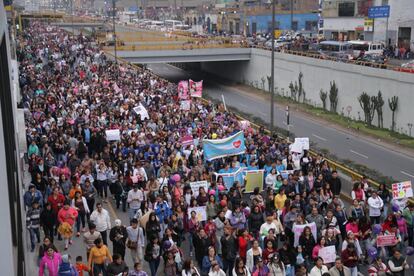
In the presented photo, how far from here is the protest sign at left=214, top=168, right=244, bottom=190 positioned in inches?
685

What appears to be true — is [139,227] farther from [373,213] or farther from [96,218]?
[373,213]

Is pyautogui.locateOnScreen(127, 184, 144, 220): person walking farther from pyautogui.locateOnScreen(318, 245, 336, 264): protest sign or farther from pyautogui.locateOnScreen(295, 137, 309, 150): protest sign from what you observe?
pyautogui.locateOnScreen(295, 137, 309, 150): protest sign

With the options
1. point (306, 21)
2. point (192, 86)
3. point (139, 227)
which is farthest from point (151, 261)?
point (306, 21)

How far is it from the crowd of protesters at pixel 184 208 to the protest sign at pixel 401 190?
0.71ft

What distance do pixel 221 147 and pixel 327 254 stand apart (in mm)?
7556

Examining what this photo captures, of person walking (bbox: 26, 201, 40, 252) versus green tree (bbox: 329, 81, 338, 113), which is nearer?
person walking (bbox: 26, 201, 40, 252)

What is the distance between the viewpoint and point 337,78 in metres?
43.5

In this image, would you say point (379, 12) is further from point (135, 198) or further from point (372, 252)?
point (372, 252)

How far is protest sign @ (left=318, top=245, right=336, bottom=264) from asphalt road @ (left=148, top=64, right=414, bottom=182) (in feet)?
45.5

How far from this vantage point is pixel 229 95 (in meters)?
53.3

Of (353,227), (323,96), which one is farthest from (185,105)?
(323,96)

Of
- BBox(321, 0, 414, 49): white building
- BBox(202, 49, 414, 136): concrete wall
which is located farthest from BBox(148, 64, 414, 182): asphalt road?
BBox(321, 0, 414, 49): white building

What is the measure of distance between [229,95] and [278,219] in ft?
132

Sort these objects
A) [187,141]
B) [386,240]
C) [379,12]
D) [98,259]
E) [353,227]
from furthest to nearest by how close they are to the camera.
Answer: [379,12]
[187,141]
[353,227]
[386,240]
[98,259]
